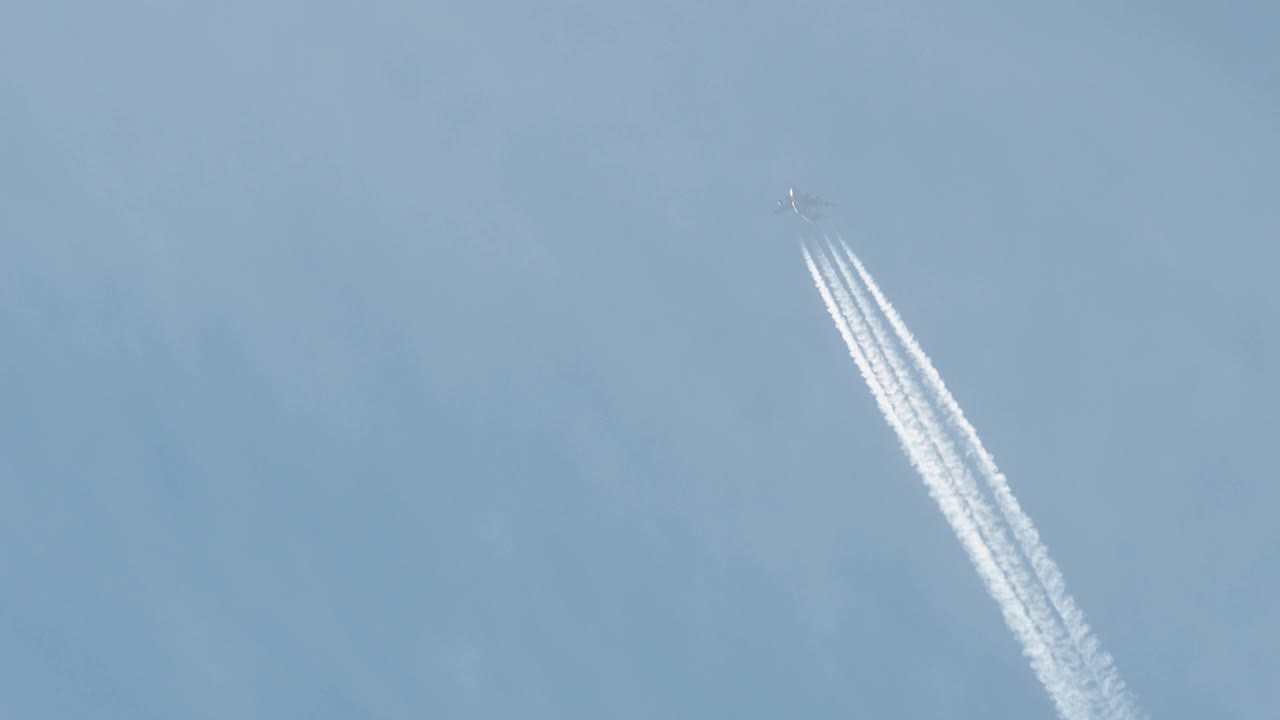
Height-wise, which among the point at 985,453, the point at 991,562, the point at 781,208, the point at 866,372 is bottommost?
the point at 991,562

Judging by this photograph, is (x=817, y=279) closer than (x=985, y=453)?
No

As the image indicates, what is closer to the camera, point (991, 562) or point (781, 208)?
point (991, 562)

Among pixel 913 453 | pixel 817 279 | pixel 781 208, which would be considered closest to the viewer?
pixel 913 453

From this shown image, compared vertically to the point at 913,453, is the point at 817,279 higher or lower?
higher

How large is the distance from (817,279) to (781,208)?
11.2m

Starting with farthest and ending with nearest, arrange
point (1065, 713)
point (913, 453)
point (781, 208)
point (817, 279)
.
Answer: point (781, 208)
point (817, 279)
point (913, 453)
point (1065, 713)

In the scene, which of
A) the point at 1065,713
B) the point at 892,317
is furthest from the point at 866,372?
the point at 1065,713

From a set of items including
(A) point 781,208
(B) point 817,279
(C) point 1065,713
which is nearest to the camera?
(C) point 1065,713

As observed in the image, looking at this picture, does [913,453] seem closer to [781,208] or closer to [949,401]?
[949,401]

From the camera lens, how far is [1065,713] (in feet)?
365

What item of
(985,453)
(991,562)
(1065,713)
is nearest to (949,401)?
(985,453)

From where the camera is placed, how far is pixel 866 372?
12356 cm

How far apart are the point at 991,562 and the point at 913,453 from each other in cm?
897

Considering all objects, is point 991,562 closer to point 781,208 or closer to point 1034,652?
point 1034,652
